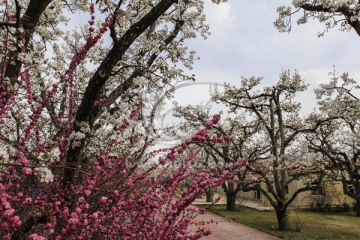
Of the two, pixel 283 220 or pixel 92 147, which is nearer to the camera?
pixel 92 147

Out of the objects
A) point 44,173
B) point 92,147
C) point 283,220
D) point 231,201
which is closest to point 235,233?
point 283,220

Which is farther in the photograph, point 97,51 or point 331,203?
point 331,203

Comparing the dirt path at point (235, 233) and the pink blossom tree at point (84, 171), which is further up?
the pink blossom tree at point (84, 171)

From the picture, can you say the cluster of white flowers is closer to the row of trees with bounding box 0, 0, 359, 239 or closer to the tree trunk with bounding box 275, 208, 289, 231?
the row of trees with bounding box 0, 0, 359, 239

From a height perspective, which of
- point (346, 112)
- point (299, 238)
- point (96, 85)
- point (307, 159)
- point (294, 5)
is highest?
point (294, 5)

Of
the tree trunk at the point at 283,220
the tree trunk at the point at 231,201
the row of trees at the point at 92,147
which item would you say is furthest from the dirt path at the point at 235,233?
the tree trunk at the point at 231,201

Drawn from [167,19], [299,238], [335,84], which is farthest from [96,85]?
[335,84]

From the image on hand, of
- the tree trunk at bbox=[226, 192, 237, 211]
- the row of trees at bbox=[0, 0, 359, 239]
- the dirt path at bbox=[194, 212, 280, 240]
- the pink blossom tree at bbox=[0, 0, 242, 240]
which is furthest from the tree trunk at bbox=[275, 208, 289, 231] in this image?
the pink blossom tree at bbox=[0, 0, 242, 240]

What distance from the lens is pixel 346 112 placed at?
1585cm

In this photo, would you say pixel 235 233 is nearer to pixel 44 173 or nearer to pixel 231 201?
pixel 231 201

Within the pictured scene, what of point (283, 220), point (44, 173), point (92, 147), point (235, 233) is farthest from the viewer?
point (283, 220)

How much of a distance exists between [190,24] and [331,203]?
2495 centimetres

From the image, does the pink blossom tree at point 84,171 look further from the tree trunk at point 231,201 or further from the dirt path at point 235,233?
the tree trunk at point 231,201

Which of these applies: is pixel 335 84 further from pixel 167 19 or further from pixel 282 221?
pixel 167 19
